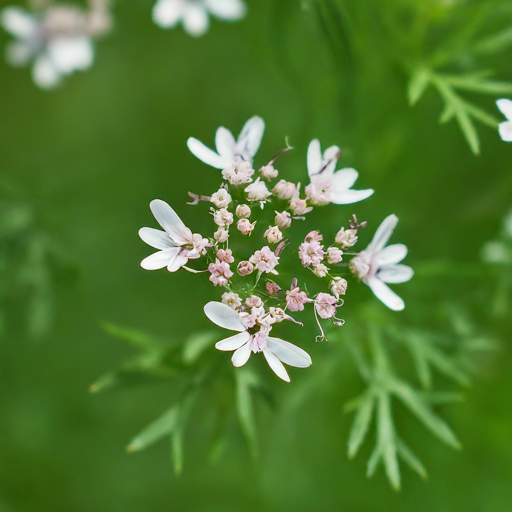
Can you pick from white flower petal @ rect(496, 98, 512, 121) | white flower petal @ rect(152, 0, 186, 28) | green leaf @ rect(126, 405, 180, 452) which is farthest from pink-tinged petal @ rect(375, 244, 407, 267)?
white flower petal @ rect(152, 0, 186, 28)

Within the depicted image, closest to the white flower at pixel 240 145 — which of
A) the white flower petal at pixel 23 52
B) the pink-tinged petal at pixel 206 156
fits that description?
the pink-tinged petal at pixel 206 156

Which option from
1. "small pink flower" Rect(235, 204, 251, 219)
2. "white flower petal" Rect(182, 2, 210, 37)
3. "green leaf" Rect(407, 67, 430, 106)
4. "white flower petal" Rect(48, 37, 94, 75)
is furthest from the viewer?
"white flower petal" Rect(48, 37, 94, 75)

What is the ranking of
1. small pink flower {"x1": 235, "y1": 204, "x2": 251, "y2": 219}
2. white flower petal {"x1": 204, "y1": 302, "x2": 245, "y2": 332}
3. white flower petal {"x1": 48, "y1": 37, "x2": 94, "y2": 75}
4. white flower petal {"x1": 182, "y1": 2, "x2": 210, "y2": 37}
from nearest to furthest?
white flower petal {"x1": 204, "y1": 302, "x2": 245, "y2": 332} → small pink flower {"x1": 235, "y1": 204, "x2": 251, "y2": 219} → white flower petal {"x1": 182, "y1": 2, "x2": 210, "y2": 37} → white flower petal {"x1": 48, "y1": 37, "x2": 94, "y2": 75}

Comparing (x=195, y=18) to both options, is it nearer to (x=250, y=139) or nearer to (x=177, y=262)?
(x=250, y=139)

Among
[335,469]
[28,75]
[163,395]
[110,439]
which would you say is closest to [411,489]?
[335,469]

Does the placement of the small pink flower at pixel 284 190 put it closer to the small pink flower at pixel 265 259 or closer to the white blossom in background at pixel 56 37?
the small pink flower at pixel 265 259

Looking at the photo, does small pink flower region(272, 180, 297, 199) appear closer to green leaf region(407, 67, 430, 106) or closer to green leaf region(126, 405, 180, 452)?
green leaf region(407, 67, 430, 106)

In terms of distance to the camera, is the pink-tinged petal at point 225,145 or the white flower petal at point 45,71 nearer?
the pink-tinged petal at point 225,145

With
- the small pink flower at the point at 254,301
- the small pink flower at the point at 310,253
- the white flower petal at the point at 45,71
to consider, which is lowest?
the small pink flower at the point at 254,301
